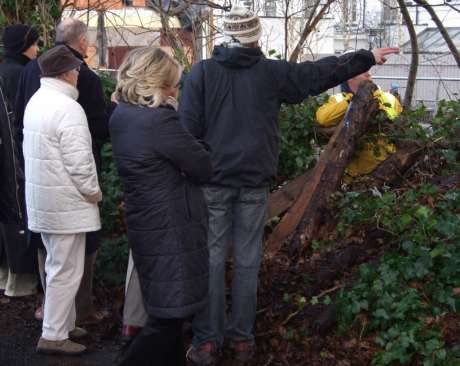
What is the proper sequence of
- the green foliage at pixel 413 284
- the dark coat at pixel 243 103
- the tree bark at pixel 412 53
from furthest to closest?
the tree bark at pixel 412 53
the dark coat at pixel 243 103
the green foliage at pixel 413 284

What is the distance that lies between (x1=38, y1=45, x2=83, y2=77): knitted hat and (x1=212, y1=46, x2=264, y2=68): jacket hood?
92 cm

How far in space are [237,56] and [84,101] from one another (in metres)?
1.30

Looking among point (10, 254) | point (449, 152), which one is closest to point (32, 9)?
point (10, 254)

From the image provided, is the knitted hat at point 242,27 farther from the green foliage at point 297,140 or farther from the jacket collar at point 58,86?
the green foliage at point 297,140

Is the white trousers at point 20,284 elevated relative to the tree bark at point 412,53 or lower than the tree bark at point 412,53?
lower

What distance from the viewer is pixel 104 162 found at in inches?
260

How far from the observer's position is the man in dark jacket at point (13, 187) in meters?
5.75

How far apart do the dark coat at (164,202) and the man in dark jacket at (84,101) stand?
3.87 feet

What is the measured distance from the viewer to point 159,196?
164 inches

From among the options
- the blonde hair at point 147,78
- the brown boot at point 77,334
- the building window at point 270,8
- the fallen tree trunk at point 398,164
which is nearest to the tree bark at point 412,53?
the fallen tree trunk at point 398,164

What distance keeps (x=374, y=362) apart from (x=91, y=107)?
256 cm

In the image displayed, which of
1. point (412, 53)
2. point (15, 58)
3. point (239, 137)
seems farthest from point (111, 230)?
point (412, 53)

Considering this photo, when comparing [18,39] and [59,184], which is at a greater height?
[18,39]

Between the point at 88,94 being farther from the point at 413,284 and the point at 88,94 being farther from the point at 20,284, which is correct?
the point at 413,284
